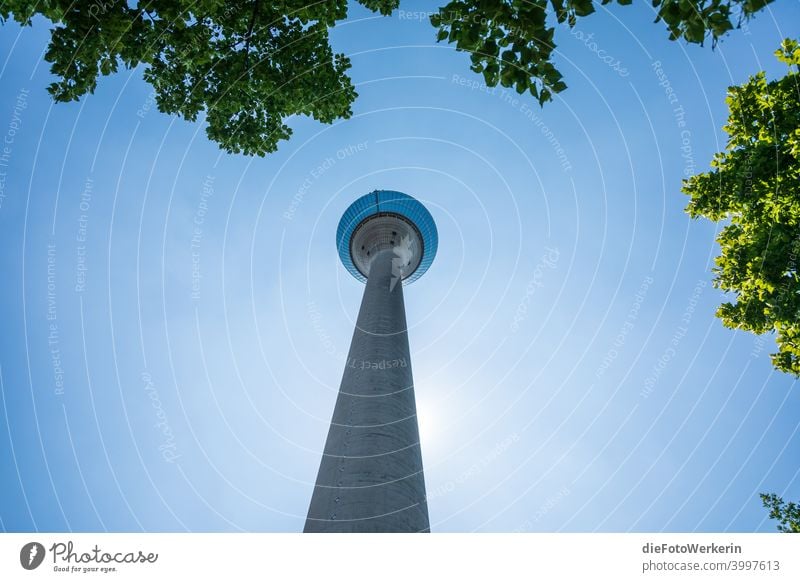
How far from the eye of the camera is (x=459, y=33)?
6.88m

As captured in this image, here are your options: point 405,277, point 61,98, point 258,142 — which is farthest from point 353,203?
point 61,98

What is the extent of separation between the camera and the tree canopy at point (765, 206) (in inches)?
492

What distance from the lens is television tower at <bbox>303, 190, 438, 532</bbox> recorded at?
9805 mm

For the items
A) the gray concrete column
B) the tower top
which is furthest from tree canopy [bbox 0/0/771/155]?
the tower top

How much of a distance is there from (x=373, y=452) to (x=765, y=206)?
13.0 meters

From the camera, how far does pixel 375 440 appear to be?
37.9 ft

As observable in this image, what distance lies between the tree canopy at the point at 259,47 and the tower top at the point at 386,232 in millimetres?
17713

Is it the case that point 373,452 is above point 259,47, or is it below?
below

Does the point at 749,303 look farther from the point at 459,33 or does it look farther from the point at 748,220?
the point at 459,33

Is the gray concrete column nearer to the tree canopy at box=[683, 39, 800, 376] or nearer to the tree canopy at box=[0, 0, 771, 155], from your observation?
the tree canopy at box=[0, 0, 771, 155]
